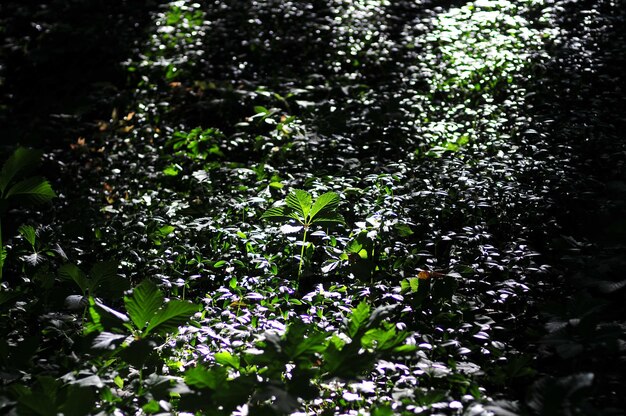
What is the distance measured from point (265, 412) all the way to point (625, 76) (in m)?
4.05

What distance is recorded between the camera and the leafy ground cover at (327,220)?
6.44 ft

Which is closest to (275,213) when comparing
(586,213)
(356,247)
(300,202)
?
(300,202)

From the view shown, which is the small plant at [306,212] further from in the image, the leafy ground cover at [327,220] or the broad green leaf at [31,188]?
the broad green leaf at [31,188]

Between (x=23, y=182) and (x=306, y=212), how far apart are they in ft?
4.21

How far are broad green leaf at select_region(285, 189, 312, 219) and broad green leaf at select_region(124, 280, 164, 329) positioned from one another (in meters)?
1.00

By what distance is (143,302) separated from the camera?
1.96 metres

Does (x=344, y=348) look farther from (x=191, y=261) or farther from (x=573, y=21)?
(x=573, y=21)

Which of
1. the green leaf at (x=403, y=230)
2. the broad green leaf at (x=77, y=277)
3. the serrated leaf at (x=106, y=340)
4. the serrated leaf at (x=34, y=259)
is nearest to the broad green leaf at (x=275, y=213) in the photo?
the green leaf at (x=403, y=230)

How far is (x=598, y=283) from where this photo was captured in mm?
2289

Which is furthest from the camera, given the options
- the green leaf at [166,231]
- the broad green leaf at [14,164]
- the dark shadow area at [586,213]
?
the green leaf at [166,231]

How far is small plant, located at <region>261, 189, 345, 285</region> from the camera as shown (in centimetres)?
286

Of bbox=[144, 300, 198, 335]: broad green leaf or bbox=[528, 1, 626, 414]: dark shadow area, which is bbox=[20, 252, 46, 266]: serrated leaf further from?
bbox=[528, 1, 626, 414]: dark shadow area

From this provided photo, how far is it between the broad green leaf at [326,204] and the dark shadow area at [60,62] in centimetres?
259

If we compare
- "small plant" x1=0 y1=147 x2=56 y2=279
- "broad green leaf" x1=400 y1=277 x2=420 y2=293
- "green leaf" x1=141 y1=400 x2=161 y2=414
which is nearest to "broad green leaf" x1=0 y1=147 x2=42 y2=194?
"small plant" x1=0 y1=147 x2=56 y2=279
